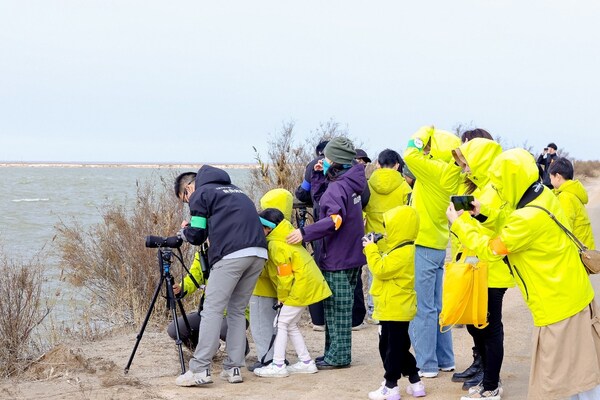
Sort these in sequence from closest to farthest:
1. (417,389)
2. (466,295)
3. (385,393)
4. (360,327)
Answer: (466,295) → (385,393) → (417,389) → (360,327)

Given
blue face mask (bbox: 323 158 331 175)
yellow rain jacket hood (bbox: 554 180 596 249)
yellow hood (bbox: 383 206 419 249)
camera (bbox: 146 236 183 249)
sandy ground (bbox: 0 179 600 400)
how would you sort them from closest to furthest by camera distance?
yellow hood (bbox: 383 206 419 249)
sandy ground (bbox: 0 179 600 400)
camera (bbox: 146 236 183 249)
blue face mask (bbox: 323 158 331 175)
yellow rain jacket hood (bbox: 554 180 596 249)

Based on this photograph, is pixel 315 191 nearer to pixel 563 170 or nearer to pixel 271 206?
pixel 271 206

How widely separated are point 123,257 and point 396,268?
5763 millimetres

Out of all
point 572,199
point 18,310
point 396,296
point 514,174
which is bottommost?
point 18,310

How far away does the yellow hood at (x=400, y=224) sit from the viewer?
259 inches

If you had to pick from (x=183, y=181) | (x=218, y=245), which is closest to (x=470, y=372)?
(x=218, y=245)

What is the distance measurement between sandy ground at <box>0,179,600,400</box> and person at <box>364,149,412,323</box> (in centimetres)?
110

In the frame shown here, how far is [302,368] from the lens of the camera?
294 inches

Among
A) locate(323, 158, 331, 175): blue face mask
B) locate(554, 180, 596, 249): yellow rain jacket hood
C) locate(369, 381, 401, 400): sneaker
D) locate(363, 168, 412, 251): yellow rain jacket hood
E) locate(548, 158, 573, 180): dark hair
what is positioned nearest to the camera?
locate(369, 381, 401, 400): sneaker

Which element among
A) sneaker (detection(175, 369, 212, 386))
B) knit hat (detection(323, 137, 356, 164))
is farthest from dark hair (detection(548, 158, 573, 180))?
sneaker (detection(175, 369, 212, 386))

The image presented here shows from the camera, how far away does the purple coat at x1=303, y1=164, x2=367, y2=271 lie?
7.46 meters

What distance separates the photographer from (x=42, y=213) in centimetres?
3462

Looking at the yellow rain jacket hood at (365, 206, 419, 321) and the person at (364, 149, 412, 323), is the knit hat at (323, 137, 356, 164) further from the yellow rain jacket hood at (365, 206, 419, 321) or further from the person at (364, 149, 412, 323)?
the yellow rain jacket hood at (365, 206, 419, 321)

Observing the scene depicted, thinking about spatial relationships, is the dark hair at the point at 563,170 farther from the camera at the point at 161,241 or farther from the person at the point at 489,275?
the camera at the point at 161,241
